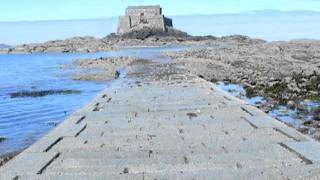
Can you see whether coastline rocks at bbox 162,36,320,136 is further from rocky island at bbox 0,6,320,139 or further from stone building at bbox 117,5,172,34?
stone building at bbox 117,5,172,34

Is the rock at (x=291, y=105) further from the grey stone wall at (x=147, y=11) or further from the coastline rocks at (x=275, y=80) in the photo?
the grey stone wall at (x=147, y=11)

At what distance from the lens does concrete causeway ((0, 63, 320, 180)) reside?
349 inches

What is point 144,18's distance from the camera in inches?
6078

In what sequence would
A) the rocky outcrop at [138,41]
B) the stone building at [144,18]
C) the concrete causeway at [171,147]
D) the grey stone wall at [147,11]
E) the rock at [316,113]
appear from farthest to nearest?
the grey stone wall at [147,11], the stone building at [144,18], the rocky outcrop at [138,41], the rock at [316,113], the concrete causeway at [171,147]

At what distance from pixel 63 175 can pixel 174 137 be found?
3.99 metres

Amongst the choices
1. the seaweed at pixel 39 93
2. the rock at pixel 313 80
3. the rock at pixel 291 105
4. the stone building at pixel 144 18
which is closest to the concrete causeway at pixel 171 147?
the rock at pixel 291 105

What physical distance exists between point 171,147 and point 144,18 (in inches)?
5703

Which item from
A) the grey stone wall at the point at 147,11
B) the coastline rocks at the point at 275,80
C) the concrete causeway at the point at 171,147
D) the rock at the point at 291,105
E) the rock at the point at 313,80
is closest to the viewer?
the concrete causeway at the point at 171,147

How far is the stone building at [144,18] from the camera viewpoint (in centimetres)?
15500

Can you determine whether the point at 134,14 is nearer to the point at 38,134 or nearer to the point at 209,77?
the point at 209,77

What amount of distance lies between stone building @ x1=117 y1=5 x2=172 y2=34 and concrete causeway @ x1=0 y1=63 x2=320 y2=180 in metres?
138

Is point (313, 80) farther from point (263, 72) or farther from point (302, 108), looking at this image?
point (263, 72)

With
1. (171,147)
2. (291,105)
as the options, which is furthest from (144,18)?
(171,147)

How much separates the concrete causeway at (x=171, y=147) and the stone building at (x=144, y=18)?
5443 inches
